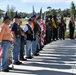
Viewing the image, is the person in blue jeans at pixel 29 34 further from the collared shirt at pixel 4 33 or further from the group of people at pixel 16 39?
the collared shirt at pixel 4 33

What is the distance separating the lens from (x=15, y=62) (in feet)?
42.3

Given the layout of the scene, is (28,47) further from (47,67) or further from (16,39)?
(47,67)

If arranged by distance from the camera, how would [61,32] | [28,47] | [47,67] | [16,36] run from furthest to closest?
[61,32] → [28,47] → [16,36] → [47,67]

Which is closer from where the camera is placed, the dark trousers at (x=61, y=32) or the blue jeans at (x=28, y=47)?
the blue jeans at (x=28, y=47)

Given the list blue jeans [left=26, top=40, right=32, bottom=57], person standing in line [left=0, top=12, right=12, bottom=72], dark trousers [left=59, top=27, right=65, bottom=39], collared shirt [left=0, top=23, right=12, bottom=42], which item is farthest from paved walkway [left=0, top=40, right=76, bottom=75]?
dark trousers [left=59, top=27, right=65, bottom=39]

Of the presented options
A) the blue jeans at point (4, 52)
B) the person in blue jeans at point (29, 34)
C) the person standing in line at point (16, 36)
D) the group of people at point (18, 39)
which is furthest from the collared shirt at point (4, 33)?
the person in blue jeans at point (29, 34)

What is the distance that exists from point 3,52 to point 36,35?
5347 mm

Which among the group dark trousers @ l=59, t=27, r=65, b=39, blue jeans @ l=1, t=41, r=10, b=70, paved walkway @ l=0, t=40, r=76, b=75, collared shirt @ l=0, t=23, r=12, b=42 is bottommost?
paved walkway @ l=0, t=40, r=76, b=75

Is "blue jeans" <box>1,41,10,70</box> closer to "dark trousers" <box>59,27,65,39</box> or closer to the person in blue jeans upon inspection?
the person in blue jeans

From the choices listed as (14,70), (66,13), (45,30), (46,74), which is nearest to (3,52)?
(14,70)

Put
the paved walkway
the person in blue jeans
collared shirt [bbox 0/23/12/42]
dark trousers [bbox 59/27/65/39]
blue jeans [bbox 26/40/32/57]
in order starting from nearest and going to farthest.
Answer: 1. collared shirt [bbox 0/23/12/42]
2. the paved walkway
3. the person in blue jeans
4. blue jeans [bbox 26/40/32/57]
5. dark trousers [bbox 59/27/65/39]

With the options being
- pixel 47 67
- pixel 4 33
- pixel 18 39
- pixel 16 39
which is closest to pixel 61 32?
pixel 18 39

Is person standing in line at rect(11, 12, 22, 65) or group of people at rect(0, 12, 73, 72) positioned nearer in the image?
group of people at rect(0, 12, 73, 72)

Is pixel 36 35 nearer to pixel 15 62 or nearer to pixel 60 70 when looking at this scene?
pixel 15 62
